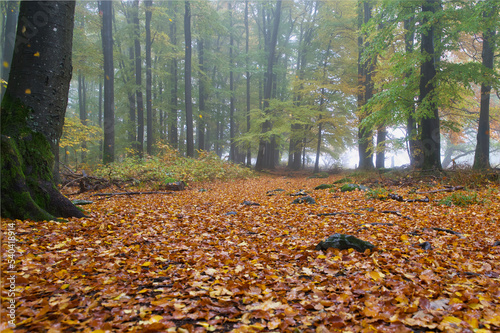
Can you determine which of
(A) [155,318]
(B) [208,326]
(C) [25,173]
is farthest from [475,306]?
(C) [25,173]

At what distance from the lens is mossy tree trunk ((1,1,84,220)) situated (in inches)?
129

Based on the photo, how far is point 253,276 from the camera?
245cm

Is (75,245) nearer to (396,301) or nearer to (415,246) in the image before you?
(396,301)

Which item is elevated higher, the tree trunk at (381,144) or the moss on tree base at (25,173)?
the tree trunk at (381,144)

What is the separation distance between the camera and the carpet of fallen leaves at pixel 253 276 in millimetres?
1667

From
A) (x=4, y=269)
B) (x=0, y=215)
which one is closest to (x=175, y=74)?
(x=0, y=215)

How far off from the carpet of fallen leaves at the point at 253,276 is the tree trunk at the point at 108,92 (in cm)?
782

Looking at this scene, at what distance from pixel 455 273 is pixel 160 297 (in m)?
2.76

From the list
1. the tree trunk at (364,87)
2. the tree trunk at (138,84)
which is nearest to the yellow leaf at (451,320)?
the tree trunk at (364,87)

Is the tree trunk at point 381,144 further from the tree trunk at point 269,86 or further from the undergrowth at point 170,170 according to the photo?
the undergrowth at point 170,170

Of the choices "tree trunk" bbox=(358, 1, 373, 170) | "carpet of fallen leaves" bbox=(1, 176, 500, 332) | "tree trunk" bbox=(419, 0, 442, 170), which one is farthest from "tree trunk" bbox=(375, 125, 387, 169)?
"carpet of fallen leaves" bbox=(1, 176, 500, 332)

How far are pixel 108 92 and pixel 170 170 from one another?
5040mm

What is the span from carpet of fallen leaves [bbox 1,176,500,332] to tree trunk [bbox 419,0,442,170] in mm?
4393

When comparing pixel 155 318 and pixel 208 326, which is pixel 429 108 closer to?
pixel 208 326
